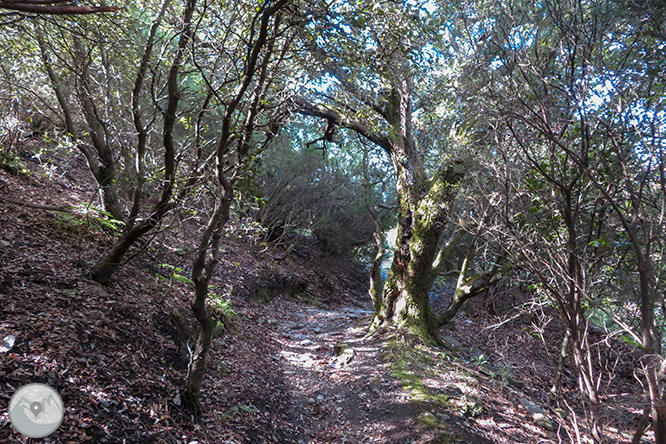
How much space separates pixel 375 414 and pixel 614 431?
4.75 metres

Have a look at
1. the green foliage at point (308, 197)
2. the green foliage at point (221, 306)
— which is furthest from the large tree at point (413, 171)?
the green foliage at point (308, 197)

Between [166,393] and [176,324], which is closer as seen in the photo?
[166,393]

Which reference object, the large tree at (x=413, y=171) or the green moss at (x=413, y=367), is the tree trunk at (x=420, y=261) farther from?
the green moss at (x=413, y=367)

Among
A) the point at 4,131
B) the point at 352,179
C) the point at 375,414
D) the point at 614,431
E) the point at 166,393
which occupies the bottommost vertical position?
the point at 614,431

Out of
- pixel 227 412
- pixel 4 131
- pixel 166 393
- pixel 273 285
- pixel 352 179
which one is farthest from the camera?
pixel 352 179

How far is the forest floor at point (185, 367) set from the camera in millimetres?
2650

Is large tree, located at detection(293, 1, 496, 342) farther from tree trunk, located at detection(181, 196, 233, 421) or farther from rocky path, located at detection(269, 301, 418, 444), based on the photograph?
tree trunk, located at detection(181, 196, 233, 421)

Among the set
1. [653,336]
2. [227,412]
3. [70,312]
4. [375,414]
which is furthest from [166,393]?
[653,336]

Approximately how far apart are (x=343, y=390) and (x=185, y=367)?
7.50 ft

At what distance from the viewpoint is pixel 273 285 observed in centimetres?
1023

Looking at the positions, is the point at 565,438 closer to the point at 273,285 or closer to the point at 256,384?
the point at 256,384

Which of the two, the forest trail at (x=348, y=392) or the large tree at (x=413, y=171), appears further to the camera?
the large tree at (x=413, y=171)

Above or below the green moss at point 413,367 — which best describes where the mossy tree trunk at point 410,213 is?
above

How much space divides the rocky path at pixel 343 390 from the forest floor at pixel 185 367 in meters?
0.02
